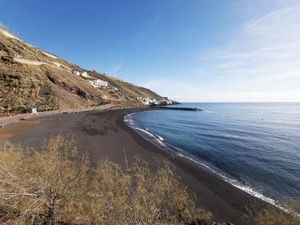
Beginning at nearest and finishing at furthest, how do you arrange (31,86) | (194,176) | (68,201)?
(68,201)
(194,176)
(31,86)

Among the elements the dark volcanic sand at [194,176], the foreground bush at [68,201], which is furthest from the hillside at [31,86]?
the foreground bush at [68,201]

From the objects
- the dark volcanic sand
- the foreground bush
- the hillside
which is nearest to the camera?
the foreground bush

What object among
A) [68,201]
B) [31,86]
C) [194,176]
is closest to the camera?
[68,201]

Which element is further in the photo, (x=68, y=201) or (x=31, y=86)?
(x=31, y=86)

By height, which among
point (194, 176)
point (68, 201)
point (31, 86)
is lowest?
point (194, 176)

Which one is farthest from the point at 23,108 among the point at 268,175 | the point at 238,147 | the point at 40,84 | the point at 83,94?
the point at 268,175

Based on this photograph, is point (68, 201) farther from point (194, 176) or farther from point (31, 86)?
point (31, 86)

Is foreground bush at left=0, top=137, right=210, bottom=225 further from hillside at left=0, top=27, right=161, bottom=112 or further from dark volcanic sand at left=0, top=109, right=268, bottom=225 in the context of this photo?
hillside at left=0, top=27, right=161, bottom=112

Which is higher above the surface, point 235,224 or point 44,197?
point 44,197

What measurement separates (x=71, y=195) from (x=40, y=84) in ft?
236

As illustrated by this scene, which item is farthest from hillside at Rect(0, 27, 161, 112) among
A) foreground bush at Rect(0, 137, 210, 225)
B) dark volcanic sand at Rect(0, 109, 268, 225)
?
foreground bush at Rect(0, 137, 210, 225)

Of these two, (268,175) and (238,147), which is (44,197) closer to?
(268,175)

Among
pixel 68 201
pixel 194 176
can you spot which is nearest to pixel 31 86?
pixel 194 176

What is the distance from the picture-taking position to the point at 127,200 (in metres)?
8.28
